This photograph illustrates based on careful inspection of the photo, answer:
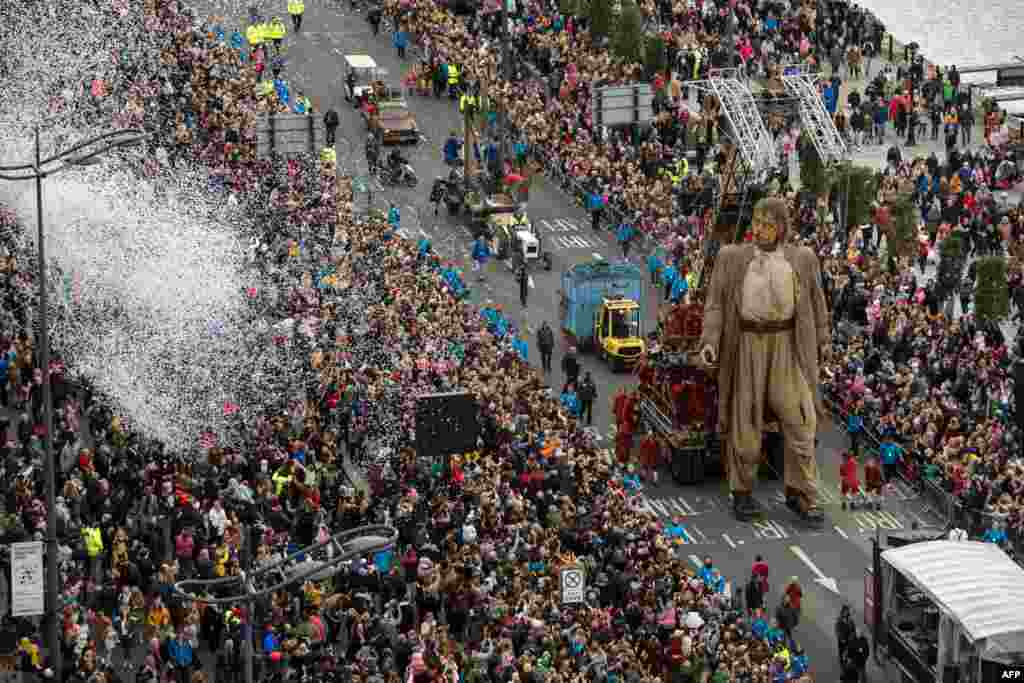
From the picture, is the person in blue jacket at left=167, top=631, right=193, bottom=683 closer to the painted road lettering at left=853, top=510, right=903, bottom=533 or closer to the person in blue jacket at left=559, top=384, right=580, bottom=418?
the painted road lettering at left=853, top=510, right=903, bottom=533

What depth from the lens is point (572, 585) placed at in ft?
228

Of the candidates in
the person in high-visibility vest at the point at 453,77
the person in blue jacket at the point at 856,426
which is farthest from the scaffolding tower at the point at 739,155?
the person in high-visibility vest at the point at 453,77

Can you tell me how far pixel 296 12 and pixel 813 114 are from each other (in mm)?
32022

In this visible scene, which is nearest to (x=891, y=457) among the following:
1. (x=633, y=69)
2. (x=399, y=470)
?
(x=399, y=470)

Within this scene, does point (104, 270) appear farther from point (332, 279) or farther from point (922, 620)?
point (922, 620)

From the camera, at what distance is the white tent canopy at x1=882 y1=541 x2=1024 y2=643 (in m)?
63.7

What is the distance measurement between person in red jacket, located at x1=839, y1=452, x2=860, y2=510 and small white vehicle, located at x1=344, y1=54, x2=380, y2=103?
37.7 metres

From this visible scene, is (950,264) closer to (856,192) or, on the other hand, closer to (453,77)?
(856,192)

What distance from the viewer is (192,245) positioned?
303ft

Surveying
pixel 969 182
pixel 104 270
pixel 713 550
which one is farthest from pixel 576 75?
pixel 713 550

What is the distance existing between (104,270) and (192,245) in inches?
186

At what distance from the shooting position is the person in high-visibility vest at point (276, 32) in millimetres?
116250

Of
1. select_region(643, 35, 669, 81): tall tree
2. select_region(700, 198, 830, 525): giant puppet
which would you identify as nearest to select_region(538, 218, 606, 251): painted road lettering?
select_region(643, 35, 669, 81): tall tree

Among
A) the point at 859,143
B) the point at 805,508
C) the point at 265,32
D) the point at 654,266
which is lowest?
the point at 805,508
